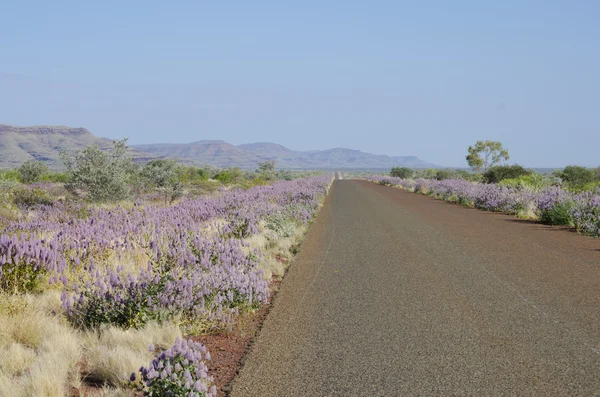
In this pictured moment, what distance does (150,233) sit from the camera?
9.60 m

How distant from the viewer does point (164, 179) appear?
32.1 m

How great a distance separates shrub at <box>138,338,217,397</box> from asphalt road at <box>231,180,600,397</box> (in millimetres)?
675

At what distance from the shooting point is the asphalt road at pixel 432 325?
4723mm

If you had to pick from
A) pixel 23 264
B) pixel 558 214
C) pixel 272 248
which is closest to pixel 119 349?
pixel 23 264

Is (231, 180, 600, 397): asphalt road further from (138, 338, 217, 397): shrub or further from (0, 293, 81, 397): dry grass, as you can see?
(0, 293, 81, 397): dry grass

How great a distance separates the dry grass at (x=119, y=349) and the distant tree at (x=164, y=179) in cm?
2390

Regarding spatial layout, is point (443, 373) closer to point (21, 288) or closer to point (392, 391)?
point (392, 391)

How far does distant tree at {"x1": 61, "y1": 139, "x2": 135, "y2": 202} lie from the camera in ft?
72.0

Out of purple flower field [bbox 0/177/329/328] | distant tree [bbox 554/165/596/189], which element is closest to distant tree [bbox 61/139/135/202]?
purple flower field [bbox 0/177/329/328]

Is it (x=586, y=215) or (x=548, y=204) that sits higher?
A: (x=548, y=204)

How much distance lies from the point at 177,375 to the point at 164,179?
95.9 feet

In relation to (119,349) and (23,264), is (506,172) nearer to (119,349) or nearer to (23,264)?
(23,264)

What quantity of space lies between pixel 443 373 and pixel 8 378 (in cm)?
384

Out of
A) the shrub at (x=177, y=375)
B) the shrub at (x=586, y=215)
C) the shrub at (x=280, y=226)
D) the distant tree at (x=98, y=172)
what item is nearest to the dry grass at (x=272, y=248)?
the shrub at (x=280, y=226)
